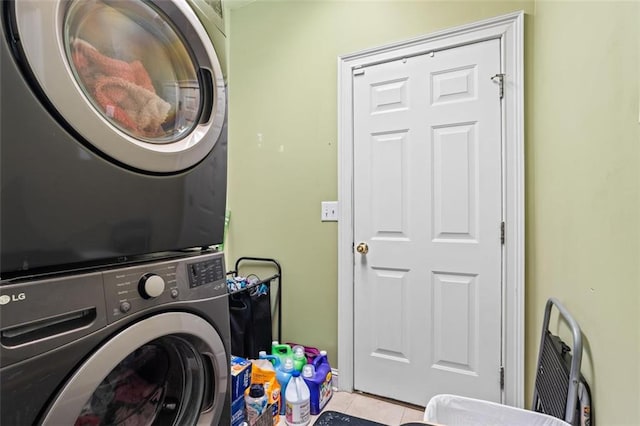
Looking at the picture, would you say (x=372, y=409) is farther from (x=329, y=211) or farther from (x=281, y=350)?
(x=329, y=211)

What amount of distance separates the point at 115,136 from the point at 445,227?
1.54 metres

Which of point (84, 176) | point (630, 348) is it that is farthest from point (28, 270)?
point (630, 348)

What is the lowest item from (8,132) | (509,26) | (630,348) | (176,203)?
(630,348)

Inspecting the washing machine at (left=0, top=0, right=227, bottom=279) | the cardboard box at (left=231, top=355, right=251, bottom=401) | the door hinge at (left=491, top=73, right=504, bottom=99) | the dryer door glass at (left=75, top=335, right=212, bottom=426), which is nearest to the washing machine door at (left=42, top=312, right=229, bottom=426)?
the dryer door glass at (left=75, top=335, right=212, bottom=426)

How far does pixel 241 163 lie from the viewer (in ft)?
7.72

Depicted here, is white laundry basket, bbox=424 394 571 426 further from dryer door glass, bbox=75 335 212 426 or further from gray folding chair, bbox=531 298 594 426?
dryer door glass, bbox=75 335 212 426

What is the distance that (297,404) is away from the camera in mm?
1628

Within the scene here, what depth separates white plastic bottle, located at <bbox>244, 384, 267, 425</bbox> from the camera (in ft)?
4.71

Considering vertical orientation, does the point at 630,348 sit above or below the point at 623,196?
below

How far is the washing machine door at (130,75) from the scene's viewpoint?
59 centimetres

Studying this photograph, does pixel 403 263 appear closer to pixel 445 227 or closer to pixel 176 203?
pixel 445 227

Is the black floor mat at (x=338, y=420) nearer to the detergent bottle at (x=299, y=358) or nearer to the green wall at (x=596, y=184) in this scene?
the detergent bottle at (x=299, y=358)

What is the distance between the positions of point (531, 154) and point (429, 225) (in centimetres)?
59

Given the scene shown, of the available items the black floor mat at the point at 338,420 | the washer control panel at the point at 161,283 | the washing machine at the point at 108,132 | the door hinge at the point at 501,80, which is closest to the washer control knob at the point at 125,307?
the washer control panel at the point at 161,283
